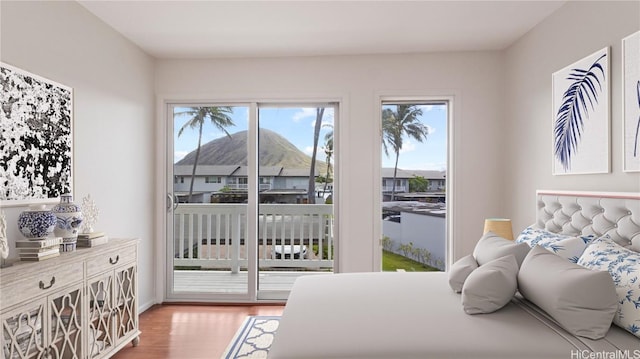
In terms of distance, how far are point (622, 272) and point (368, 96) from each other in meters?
2.74

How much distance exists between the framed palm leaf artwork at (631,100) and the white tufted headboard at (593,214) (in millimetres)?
205

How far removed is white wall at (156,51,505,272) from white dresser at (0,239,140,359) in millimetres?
1933

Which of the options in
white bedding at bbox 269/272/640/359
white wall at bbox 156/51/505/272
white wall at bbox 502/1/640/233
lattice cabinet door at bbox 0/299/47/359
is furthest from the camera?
white wall at bbox 156/51/505/272

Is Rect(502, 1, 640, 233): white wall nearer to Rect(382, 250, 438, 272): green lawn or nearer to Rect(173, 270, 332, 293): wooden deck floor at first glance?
Rect(382, 250, 438, 272): green lawn

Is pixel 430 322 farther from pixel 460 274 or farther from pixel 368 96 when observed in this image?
pixel 368 96

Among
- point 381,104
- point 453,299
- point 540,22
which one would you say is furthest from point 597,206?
point 381,104

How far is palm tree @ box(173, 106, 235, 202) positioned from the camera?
4301 mm

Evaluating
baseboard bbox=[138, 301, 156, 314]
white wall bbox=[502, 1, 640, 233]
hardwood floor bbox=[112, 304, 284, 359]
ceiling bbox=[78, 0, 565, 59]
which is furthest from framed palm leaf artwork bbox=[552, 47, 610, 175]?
baseboard bbox=[138, 301, 156, 314]

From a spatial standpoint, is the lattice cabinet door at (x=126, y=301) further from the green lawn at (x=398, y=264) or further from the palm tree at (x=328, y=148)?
the green lawn at (x=398, y=264)

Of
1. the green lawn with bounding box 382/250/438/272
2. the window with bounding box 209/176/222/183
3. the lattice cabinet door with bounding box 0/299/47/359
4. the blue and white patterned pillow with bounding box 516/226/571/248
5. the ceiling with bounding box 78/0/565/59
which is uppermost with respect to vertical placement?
the ceiling with bounding box 78/0/565/59

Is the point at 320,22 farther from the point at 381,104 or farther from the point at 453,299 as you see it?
the point at 453,299

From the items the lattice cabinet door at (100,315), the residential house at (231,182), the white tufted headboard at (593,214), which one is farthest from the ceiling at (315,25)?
the lattice cabinet door at (100,315)

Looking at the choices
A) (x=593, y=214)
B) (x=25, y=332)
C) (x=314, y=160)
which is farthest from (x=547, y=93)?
(x=25, y=332)

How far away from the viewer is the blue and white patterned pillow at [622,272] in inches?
66.4
